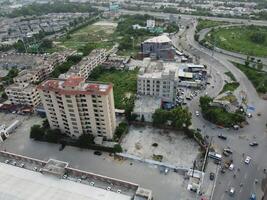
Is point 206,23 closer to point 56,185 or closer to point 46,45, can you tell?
point 46,45

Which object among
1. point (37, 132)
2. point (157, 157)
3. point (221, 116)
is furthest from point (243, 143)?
point (37, 132)

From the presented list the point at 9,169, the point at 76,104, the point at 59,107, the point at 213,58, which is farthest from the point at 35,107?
the point at 213,58

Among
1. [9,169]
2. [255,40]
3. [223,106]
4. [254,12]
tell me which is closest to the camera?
[9,169]

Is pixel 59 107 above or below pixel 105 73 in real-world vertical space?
above

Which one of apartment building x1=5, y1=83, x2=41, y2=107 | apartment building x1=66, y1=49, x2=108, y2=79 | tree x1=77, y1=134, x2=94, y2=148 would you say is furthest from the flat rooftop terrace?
apartment building x1=66, y1=49, x2=108, y2=79

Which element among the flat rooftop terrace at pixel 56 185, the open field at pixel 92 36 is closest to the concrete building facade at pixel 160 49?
the open field at pixel 92 36

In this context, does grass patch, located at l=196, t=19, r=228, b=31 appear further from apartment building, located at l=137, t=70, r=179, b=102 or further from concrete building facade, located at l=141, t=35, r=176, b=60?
apartment building, located at l=137, t=70, r=179, b=102

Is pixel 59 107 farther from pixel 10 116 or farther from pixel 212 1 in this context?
pixel 212 1

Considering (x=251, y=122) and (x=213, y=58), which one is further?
(x=213, y=58)
